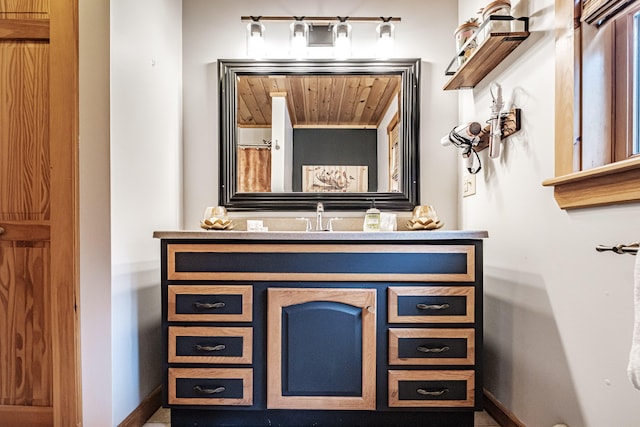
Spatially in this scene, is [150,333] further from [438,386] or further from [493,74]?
[493,74]

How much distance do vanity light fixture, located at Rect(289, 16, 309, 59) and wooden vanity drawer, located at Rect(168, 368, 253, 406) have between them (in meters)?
1.59

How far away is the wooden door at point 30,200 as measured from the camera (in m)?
1.41

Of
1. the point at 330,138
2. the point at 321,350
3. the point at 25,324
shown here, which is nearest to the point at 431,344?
the point at 321,350

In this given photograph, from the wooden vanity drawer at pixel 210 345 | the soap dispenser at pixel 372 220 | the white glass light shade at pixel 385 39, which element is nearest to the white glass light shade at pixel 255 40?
the white glass light shade at pixel 385 39

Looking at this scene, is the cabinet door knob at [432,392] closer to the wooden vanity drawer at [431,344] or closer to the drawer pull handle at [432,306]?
the wooden vanity drawer at [431,344]

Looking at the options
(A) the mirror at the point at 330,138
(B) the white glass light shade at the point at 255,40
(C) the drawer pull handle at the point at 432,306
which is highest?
(B) the white glass light shade at the point at 255,40

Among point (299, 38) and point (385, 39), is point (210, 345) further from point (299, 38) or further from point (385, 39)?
point (385, 39)

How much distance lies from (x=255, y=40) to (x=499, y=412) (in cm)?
212

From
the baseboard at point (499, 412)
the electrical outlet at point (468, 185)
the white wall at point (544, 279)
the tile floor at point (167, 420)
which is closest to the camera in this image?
the white wall at point (544, 279)

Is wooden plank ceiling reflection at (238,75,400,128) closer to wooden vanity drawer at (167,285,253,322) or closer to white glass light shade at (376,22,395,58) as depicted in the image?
white glass light shade at (376,22,395,58)

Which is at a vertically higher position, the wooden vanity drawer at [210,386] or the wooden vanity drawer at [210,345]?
the wooden vanity drawer at [210,345]

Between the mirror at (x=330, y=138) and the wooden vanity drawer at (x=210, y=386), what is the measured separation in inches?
35.2

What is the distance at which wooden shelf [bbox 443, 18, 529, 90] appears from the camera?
1.36 metres

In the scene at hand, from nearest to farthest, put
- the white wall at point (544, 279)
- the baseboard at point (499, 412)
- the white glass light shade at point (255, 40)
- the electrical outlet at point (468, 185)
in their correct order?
the white wall at point (544, 279) < the baseboard at point (499, 412) < the electrical outlet at point (468, 185) < the white glass light shade at point (255, 40)
